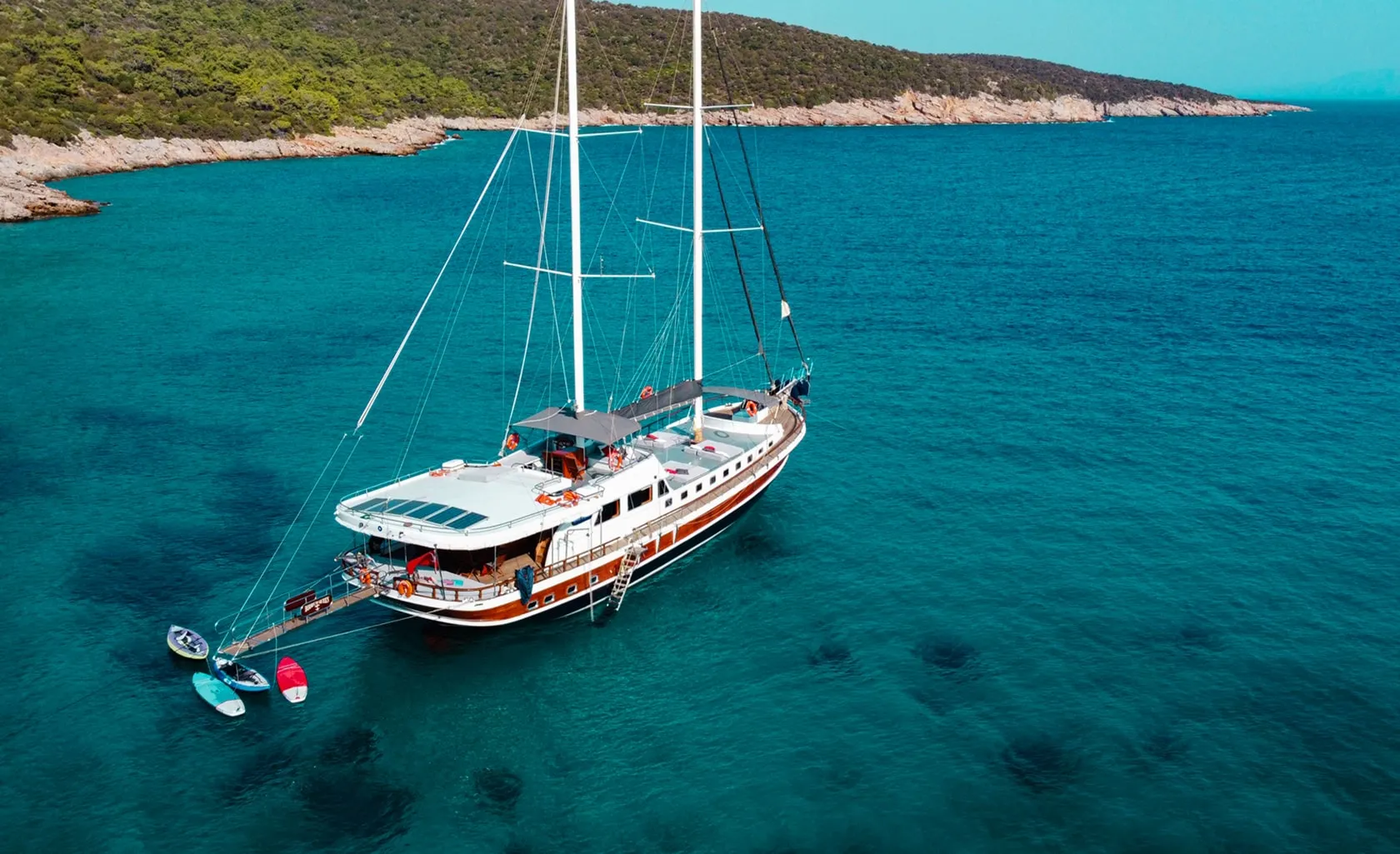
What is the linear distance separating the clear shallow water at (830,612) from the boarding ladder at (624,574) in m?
1.15

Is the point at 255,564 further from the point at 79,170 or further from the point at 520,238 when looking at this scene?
the point at 79,170

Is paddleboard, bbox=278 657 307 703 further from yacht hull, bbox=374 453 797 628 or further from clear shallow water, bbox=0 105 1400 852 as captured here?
yacht hull, bbox=374 453 797 628

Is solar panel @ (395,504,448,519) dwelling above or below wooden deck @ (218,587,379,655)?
above

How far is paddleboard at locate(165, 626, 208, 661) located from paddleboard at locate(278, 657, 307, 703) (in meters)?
3.00

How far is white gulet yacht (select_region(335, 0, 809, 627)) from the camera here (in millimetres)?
37844

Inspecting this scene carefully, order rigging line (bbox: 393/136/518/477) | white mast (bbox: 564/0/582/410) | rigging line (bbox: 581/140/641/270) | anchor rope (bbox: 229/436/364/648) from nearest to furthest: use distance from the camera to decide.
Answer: anchor rope (bbox: 229/436/364/648)
white mast (bbox: 564/0/582/410)
rigging line (bbox: 393/136/518/477)
rigging line (bbox: 581/140/641/270)

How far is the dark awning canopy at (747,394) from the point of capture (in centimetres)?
5134

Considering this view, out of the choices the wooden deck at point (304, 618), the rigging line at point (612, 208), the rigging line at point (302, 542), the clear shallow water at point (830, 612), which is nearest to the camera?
the clear shallow water at point (830, 612)

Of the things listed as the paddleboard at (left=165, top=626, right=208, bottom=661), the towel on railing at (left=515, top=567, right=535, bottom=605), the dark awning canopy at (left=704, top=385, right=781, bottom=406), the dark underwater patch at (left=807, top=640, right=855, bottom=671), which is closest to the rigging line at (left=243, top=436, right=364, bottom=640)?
the paddleboard at (left=165, top=626, right=208, bottom=661)

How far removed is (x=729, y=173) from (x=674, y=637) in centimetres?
13865

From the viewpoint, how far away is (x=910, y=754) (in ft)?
110

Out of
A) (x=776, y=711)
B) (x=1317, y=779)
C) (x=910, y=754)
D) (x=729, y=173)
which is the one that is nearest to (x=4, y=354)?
(x=776, y=711)

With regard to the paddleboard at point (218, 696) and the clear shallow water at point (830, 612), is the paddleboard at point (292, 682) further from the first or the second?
the paddleboard at point (218, 696)

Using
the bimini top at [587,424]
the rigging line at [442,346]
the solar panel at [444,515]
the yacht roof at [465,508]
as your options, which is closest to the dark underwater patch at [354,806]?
the yacht roof at [465,508]
